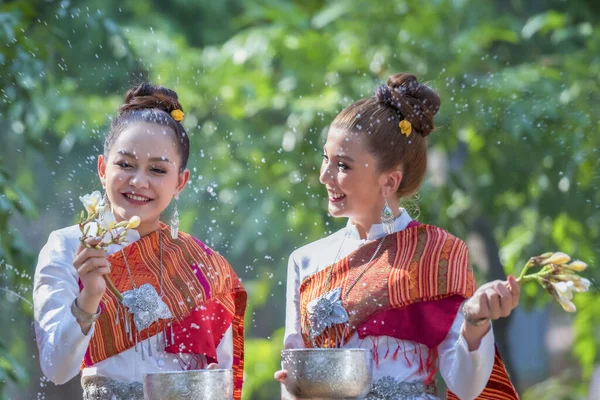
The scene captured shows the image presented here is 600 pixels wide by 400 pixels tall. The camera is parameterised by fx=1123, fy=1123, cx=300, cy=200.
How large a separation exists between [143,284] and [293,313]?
51 cm

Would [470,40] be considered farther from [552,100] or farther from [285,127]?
[285,127]

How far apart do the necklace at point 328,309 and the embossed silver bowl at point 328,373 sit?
40cm

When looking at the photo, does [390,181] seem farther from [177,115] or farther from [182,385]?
[182,385]

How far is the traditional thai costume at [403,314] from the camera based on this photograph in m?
3.34

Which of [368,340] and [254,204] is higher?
[254,204]

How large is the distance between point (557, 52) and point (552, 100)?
738mm

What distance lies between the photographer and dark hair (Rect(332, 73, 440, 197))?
3.53m

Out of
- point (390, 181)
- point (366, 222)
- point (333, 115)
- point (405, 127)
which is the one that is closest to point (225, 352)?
point (366, 222)

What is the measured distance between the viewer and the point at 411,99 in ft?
11.7

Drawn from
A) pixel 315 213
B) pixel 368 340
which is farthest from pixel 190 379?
pixel 315 213

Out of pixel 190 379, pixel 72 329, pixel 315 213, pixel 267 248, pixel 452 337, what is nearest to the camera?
pixel 190 379

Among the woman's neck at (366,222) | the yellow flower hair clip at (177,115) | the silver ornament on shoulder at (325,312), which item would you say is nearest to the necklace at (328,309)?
the silver ornament on shoulder at (325,312)

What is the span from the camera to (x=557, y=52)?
6.79 metres

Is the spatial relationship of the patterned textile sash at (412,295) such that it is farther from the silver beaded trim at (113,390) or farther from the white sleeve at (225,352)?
the silver beaded trim at (113,390)
